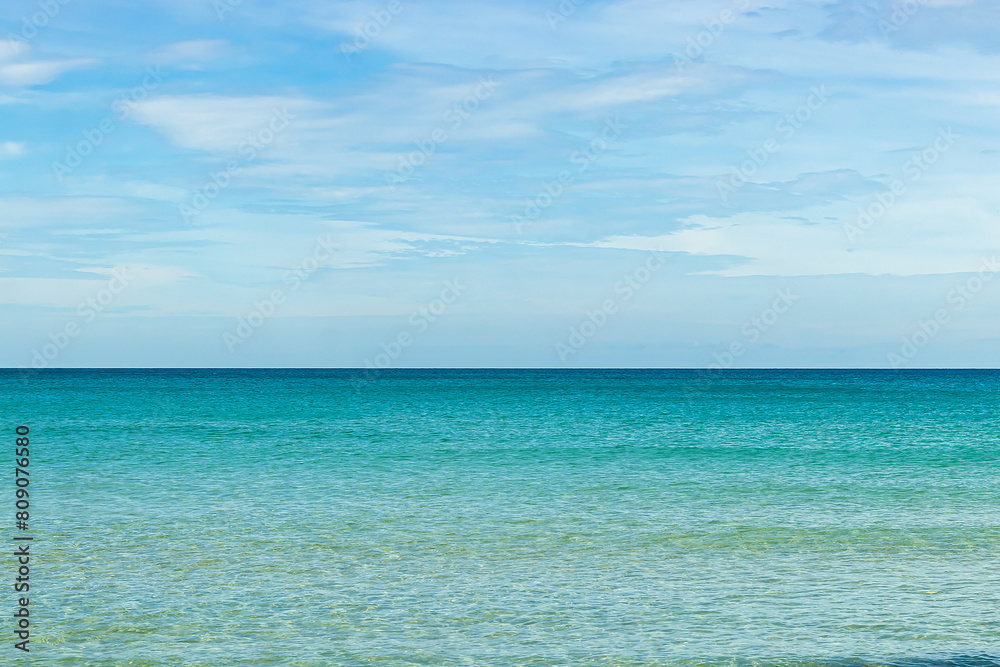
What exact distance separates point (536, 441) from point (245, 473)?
12559 millimetres

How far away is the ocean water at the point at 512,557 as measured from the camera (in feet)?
32.3

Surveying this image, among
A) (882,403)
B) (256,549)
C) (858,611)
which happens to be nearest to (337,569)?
(256,549)

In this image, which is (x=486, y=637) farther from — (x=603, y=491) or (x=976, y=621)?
(x=603, y=491)

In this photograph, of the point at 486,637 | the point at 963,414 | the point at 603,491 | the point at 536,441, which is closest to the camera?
the point at 486,637

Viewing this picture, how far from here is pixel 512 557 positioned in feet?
45.2

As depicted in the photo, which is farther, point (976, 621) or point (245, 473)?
point (245, 473)

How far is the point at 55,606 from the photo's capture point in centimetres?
1104

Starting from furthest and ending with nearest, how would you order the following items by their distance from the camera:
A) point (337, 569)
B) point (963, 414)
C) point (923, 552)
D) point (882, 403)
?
point (882, 403) < point (963, 414) < point (923, 552) < point (337, 569)

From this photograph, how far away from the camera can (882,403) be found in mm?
64625

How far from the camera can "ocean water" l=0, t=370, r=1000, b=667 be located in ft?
32.3

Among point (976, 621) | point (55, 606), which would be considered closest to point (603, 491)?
point (976, 621)

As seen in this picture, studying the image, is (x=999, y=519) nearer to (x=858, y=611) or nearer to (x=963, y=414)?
(x=858, y=611)

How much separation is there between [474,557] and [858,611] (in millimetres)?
5096

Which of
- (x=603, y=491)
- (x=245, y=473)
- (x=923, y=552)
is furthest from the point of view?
(x=245, y=473)
